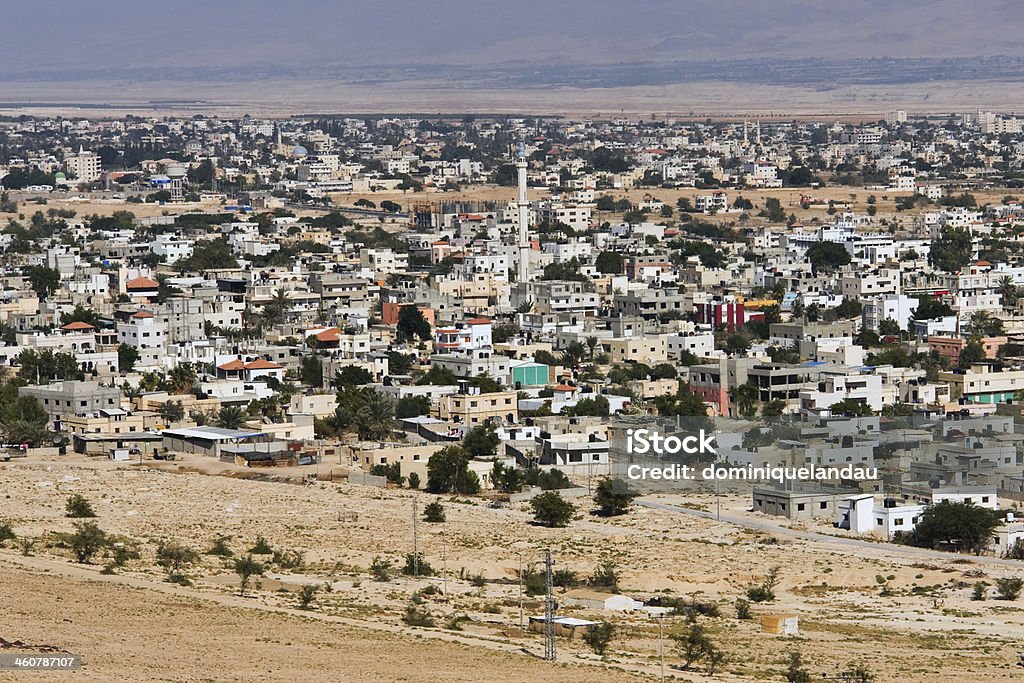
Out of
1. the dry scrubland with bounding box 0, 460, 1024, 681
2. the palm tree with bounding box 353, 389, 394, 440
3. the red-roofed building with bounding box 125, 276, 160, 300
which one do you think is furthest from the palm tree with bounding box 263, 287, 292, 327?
the dry scrubland with bounding box 0, 460, 1024, 681

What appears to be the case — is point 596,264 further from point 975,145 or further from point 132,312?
point 975,145

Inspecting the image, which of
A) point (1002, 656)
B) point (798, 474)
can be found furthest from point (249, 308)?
point (1002, 656)

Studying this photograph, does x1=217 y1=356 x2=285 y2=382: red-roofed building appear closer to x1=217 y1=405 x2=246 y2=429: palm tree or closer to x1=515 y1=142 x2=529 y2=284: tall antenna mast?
x1=217 y1=405 x2=246 y2=429: palm tree

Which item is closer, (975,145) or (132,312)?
(132,312)

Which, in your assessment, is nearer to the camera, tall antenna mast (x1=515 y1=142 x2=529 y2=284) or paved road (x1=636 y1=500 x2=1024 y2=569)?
paved road (x1=636 y1=500 x2=1024 y2=569)

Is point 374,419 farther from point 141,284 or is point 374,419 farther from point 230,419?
point 141,284
